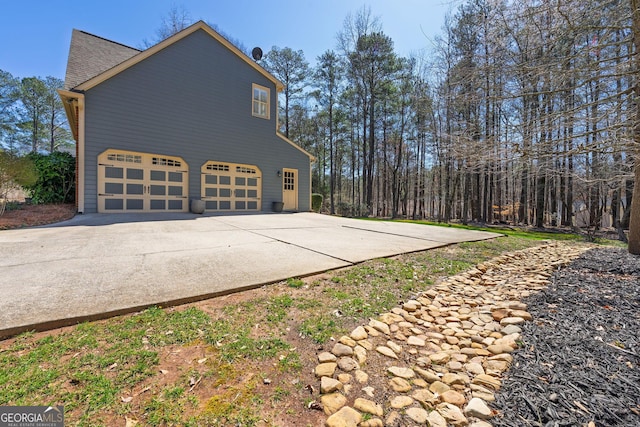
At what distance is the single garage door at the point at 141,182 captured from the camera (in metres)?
8.48

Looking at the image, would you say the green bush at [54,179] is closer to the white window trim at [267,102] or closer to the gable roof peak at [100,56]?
the gable roof peak at [100,56]

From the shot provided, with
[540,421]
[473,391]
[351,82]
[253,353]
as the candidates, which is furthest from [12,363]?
[351,82]

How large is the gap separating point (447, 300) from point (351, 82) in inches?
761

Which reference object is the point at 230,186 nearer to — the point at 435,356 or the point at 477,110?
the point at 477,110

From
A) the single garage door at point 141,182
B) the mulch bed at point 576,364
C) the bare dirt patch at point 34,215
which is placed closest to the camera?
the mulch bed at point 576,364

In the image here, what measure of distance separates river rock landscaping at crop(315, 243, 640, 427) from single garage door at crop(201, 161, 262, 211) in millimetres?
9567

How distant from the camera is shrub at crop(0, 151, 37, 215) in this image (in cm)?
661

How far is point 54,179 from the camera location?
877 cm

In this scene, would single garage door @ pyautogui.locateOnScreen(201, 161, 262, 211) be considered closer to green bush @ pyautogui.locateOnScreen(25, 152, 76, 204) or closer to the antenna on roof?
green bush @ pyautogui.locateOnScreen(25, 152, 76, 204)

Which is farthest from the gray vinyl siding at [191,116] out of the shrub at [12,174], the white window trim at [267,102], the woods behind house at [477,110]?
the woods behind house at [477,110]

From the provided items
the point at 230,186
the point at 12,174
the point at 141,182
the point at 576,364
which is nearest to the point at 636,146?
the point at 576,364

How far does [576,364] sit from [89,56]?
14439mm

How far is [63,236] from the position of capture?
4758 millimetres

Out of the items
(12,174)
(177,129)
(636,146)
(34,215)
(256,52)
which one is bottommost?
(34,215)
